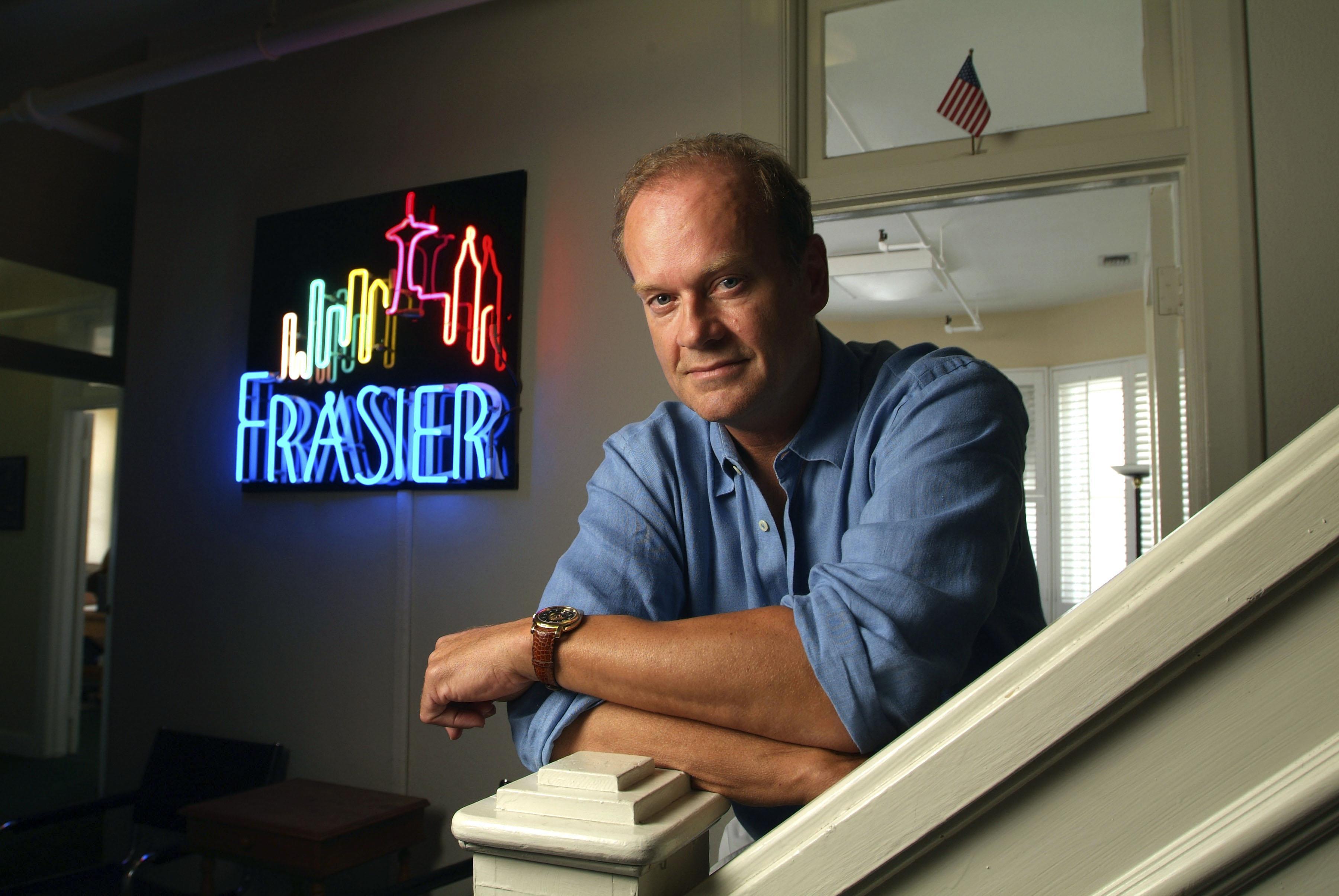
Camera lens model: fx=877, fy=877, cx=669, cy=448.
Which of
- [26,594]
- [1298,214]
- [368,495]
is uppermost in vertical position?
[1298,214]

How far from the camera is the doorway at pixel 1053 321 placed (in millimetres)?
6941

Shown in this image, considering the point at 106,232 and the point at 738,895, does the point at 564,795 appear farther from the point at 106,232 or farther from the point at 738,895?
the point at 106,232

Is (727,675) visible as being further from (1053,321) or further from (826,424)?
(1053,321)

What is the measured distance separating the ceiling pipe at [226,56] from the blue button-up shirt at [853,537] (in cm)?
259

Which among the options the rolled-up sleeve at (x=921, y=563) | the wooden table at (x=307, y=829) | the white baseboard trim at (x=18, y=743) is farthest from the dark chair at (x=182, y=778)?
the rolled-up sleeve at (x=921, y=563)

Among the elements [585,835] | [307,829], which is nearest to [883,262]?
[307,829]

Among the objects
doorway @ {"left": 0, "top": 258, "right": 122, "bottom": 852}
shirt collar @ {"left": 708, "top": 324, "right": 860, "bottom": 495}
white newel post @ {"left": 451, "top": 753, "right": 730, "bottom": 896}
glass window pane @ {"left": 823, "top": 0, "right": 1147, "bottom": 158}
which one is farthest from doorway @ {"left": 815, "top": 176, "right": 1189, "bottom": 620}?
white newel post @ {"left": 451, "top": 753, "right": 730, "bottom": 896}

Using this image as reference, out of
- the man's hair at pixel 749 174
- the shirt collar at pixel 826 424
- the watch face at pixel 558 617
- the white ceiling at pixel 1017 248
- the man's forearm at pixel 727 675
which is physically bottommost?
the man's forearm at pixel 727 675

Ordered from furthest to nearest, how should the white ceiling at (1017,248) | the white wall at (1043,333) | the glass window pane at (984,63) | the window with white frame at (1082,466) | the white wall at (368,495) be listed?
the white wall at (1043,333) < the window with white frame at (1082,466) < the white ceiling at (1017,248) < the white wall at (368,495) < the glass window pane at (984,63)

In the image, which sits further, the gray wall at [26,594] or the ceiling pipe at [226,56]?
the gray wall at [26,594]

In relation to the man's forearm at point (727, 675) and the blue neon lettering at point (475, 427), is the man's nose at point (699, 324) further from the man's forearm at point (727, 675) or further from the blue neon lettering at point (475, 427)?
the blue neon lettering at point (475, 427)

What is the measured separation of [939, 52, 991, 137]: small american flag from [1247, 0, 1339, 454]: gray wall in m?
0.73

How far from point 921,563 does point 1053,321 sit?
9.78 meters

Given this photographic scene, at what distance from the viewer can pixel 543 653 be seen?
984mm
